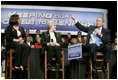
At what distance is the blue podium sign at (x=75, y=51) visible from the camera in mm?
5121

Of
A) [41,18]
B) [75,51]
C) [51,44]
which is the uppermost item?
[41,18]

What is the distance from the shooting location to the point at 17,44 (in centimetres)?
512

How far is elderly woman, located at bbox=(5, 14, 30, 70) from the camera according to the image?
5098mm

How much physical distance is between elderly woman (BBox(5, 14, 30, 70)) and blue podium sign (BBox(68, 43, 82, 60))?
3.04 ft

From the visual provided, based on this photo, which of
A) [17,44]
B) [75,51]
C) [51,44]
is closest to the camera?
[17,44]

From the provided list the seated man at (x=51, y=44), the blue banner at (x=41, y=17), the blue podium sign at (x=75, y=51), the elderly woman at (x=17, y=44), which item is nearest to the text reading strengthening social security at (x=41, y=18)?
the blue banner at (x=41, y=17)

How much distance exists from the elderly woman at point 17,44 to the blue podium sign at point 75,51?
3.04 ft

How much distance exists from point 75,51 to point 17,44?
1.18 meters

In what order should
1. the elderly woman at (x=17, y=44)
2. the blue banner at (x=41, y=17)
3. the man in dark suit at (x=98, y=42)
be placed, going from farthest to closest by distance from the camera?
1. the blue banner at (x=41, y=17)
2. the man in dark suit at (x=98, y=42)
3. the elderly woman at (x=17, y=44)

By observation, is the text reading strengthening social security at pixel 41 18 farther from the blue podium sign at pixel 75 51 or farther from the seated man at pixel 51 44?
the blue podium sign at pixel 75 51

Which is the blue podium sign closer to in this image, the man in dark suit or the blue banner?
the man in dark suit

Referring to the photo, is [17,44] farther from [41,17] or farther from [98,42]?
[41,17]

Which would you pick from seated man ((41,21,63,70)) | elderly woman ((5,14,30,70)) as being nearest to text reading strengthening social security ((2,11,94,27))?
seated man ((41,21,63,70))

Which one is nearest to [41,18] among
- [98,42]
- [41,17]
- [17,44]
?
[41,17]
